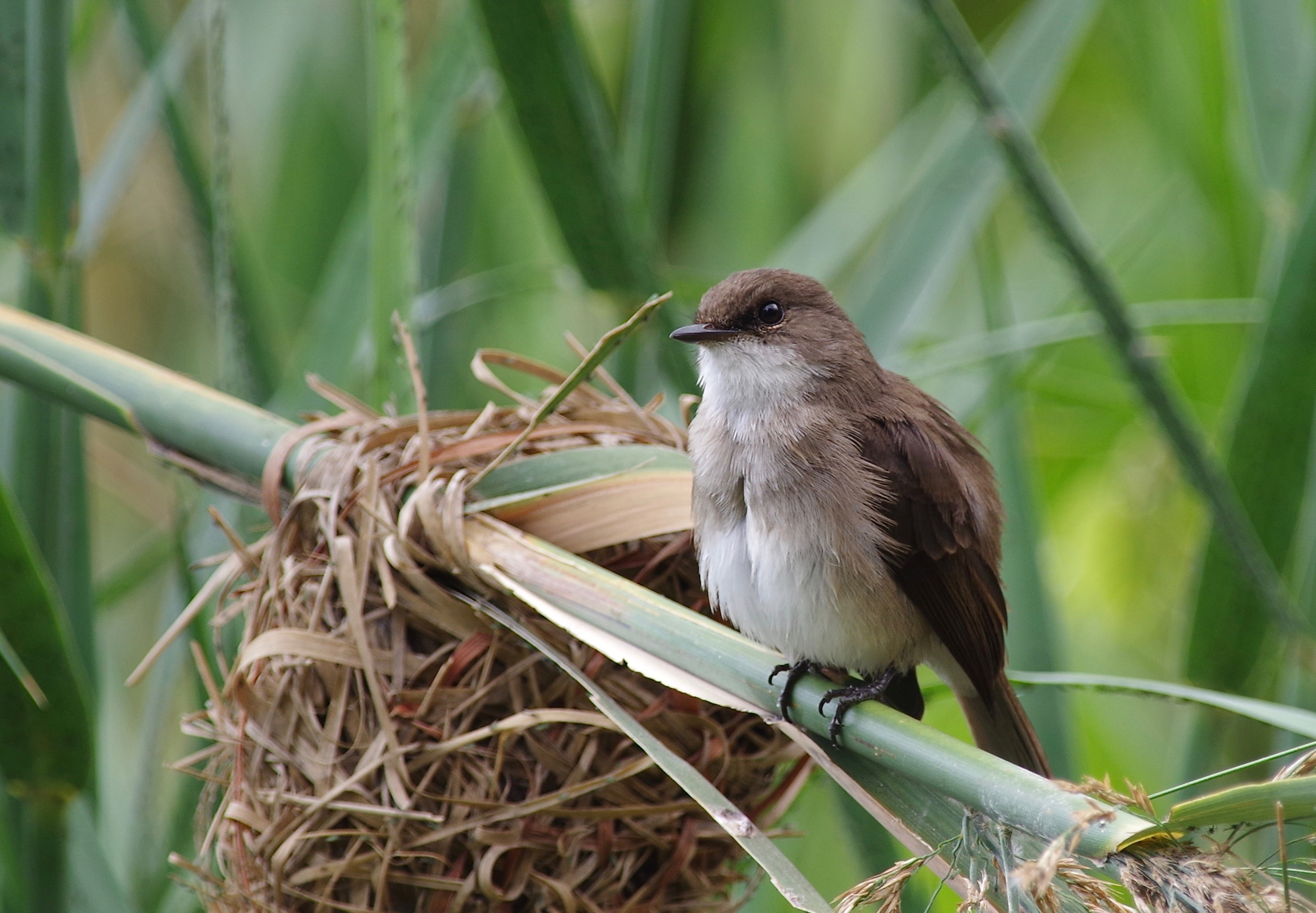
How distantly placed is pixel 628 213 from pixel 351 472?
66 centimetres

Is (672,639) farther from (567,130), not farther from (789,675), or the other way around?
(567,130)

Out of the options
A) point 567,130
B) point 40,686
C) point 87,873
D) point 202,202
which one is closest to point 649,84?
point 567,130

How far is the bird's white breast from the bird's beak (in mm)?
169

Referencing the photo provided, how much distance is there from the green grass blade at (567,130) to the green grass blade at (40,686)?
0.98 m

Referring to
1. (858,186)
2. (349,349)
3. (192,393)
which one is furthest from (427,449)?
(858,186)

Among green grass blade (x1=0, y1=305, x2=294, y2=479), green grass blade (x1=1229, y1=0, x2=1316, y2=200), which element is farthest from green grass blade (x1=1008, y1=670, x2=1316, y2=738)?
green grass blade (x1=1229, y1=0, x2=1316, y2=200)

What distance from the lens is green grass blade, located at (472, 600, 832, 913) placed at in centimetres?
125

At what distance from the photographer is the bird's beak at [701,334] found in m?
2.13

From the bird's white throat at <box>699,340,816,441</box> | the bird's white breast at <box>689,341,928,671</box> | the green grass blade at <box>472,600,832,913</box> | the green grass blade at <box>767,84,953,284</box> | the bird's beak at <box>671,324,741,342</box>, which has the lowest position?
the green grass blade at <box>472,600,832,913</box>

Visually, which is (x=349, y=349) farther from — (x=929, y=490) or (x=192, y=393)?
(x=929, y=490)

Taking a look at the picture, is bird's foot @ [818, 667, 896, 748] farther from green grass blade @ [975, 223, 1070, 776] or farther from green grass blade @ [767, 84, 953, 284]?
green grass blade @ [767, 84, 953, 284]

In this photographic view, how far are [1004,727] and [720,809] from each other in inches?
33.0

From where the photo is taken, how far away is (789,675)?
175 centimetres

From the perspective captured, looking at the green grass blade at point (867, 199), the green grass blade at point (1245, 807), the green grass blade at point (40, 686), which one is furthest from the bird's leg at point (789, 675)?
the green grass blade at point (867, 199)
